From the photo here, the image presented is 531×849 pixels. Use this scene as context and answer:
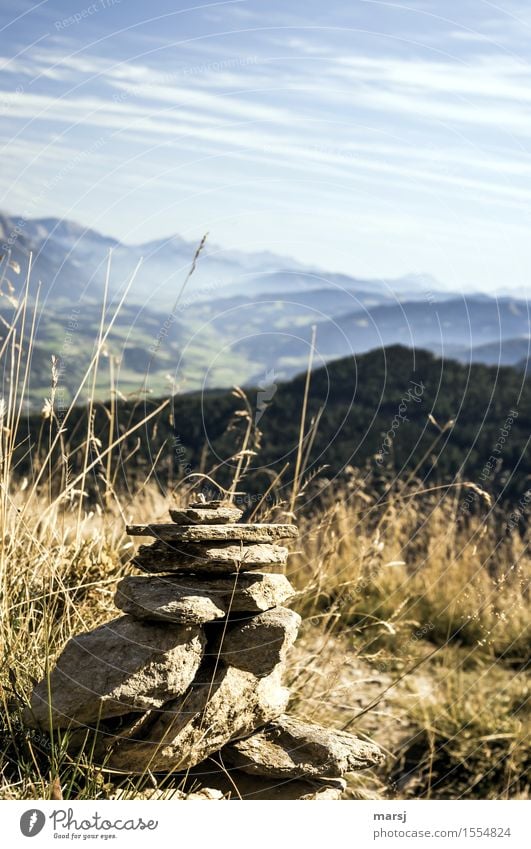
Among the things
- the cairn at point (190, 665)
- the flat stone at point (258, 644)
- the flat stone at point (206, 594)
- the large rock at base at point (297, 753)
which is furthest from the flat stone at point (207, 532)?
the large rock at base at point (297, 753)

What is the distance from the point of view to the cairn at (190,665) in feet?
11.1

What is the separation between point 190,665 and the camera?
11.3 feet

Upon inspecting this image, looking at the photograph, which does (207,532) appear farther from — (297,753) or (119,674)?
(297,753)

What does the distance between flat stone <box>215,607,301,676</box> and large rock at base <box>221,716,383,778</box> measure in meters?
0.41

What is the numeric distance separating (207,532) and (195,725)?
2.50 feet

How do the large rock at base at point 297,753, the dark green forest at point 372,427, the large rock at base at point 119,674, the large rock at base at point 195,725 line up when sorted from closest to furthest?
1. the large rock at base at point 119,674
2. the large rock at base at point 195,725
3. the large rock at base at point 297,753
4. the dark green forest at point 372,427

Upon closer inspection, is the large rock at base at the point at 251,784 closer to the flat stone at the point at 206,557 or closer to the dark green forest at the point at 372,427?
the flat stone at the point at 206,557

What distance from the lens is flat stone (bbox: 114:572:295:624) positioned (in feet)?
11.1

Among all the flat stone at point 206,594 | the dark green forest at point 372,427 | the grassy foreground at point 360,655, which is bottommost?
the dark green forest at point 372,427

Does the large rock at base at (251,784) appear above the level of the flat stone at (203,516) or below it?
below

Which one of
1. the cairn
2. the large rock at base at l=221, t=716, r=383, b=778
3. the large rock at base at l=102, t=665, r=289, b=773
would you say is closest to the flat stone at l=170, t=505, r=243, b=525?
the cairn

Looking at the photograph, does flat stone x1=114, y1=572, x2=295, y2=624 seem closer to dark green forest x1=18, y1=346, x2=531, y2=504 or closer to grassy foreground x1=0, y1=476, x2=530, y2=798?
grassy foreground x1=0, y1=476, x2=530, y2=798
